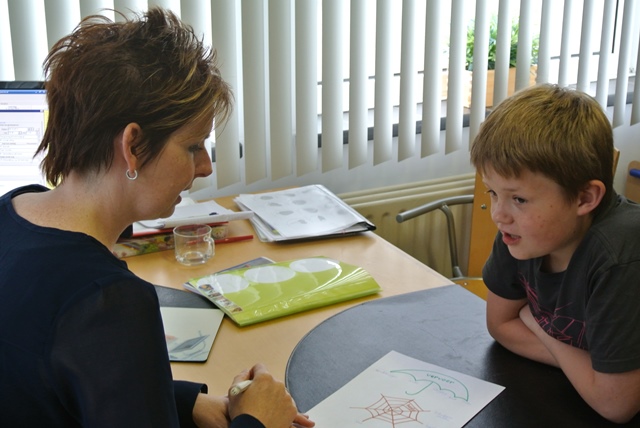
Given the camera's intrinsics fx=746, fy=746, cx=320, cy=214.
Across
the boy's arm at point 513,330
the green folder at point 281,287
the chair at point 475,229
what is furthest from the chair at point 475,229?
the boy's arm at point 513,330

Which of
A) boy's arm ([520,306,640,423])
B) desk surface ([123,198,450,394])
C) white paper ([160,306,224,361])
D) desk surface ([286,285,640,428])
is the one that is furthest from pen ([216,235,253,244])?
boy's arm ([520,306,640,423])

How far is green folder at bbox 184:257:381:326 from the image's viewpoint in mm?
1459

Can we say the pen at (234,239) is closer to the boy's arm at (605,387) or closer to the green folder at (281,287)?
the green folder at (281,287)

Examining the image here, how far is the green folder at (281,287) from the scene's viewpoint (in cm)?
146

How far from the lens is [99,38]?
964 mm

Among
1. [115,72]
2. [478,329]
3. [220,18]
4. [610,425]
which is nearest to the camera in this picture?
[115,72]

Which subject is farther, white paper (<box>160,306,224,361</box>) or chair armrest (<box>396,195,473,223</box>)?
chair armrest (<box>396,195,473,223</box>)

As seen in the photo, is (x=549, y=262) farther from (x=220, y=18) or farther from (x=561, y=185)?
(x=220, y=18)

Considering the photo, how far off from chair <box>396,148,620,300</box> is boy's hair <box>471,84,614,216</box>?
107cm

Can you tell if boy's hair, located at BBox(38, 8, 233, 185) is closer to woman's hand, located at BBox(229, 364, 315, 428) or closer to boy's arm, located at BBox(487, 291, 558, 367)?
woman's hand, located at BBox(229, 364, 315, 428)

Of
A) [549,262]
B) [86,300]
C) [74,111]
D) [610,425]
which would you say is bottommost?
[610,425]

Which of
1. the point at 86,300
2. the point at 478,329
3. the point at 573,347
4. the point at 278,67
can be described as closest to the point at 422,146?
the point at 278,67

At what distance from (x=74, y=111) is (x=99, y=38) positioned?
10cm

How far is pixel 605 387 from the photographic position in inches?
42.7
